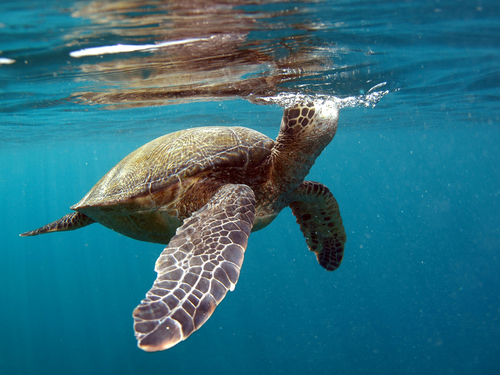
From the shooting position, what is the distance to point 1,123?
1361 centimetres

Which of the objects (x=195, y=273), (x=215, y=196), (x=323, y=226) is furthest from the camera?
(x=323, y=226)

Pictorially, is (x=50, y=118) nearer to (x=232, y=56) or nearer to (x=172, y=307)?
(x=232, y=56)

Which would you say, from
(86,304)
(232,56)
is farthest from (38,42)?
(86,304)

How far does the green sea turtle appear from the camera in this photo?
2.67 meters

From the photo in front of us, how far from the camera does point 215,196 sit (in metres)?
3.83

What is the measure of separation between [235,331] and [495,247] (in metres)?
79.4

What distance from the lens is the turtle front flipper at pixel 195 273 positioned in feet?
6.50

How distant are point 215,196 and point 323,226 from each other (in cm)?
287

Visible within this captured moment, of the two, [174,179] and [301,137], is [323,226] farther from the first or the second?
Result: [174,179]

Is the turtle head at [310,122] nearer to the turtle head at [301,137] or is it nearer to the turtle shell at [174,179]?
the turtle head at [301,137]

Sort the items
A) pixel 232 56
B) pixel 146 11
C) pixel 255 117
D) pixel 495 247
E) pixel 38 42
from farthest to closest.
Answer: pixel 495 247, pixel 255 117, pixel 232 56, pixel 38 42, pixel 146 11

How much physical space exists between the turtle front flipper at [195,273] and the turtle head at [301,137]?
1038mm

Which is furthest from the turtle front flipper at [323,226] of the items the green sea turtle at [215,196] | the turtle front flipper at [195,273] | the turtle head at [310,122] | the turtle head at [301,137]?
the turtle front flipper at [195,273]

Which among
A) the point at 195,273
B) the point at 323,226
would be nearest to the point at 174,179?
the point at 195,273
